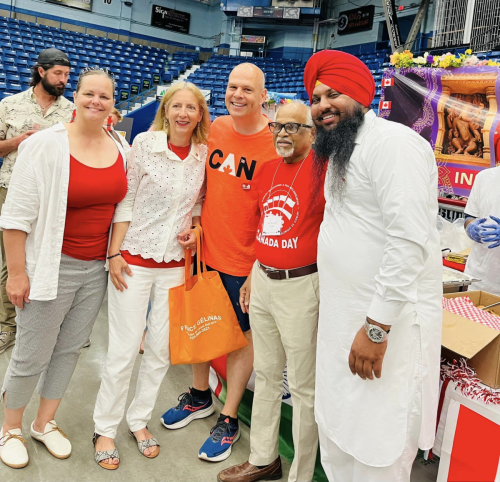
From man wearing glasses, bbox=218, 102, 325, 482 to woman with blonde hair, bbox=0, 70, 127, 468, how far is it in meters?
0.63

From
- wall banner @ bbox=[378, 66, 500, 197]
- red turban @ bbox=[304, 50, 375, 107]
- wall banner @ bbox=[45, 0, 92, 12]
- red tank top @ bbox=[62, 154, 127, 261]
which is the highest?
wall banner @ bbox=[45, 0, 92, 12]

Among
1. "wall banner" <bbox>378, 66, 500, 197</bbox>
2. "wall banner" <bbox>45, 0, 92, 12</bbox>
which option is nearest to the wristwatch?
"wall banner" <bbox>378, 66, 500, 197</bbox>

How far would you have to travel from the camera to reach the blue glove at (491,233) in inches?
86.2

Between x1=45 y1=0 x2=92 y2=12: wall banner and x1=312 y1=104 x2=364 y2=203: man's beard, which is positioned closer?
x1=312 y1=104 x2=364 y2=203: man's beard

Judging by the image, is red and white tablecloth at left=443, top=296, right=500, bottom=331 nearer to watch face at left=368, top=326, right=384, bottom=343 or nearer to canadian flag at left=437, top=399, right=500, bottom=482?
canadian flag at left=437, top=399, right=500, bottom=482

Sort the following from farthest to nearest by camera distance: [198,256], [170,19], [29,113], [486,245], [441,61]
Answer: [170,19] < [441,61] < [29,113] < [486,245] < [198,256]

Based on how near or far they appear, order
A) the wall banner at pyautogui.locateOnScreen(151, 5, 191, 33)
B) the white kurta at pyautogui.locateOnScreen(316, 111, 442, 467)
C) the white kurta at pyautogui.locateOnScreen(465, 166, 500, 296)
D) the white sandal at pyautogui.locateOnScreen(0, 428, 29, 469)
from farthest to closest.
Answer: the wall banner at pyautogui.locateOnScreen(151, 5, 191, 33)
the white kurta at pyautogui.locateOnScreen(465, 166, 500, 296)
the white sandal at pyautogui.locateOnScreen(0, 428, 29, 469)
the white kurta at pyautogui.locateOnScreen(316, 111, 442, 467)

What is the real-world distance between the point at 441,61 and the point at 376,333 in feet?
12.9

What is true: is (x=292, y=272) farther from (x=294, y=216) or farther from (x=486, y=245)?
(x=486, y=245)

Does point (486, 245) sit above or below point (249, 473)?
above

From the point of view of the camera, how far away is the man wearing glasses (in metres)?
1.59

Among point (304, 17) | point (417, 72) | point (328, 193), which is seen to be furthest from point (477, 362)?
point (304, 17)

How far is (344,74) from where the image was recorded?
131 cm


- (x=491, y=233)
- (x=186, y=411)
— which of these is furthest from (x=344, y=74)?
(x=186, y=411)
